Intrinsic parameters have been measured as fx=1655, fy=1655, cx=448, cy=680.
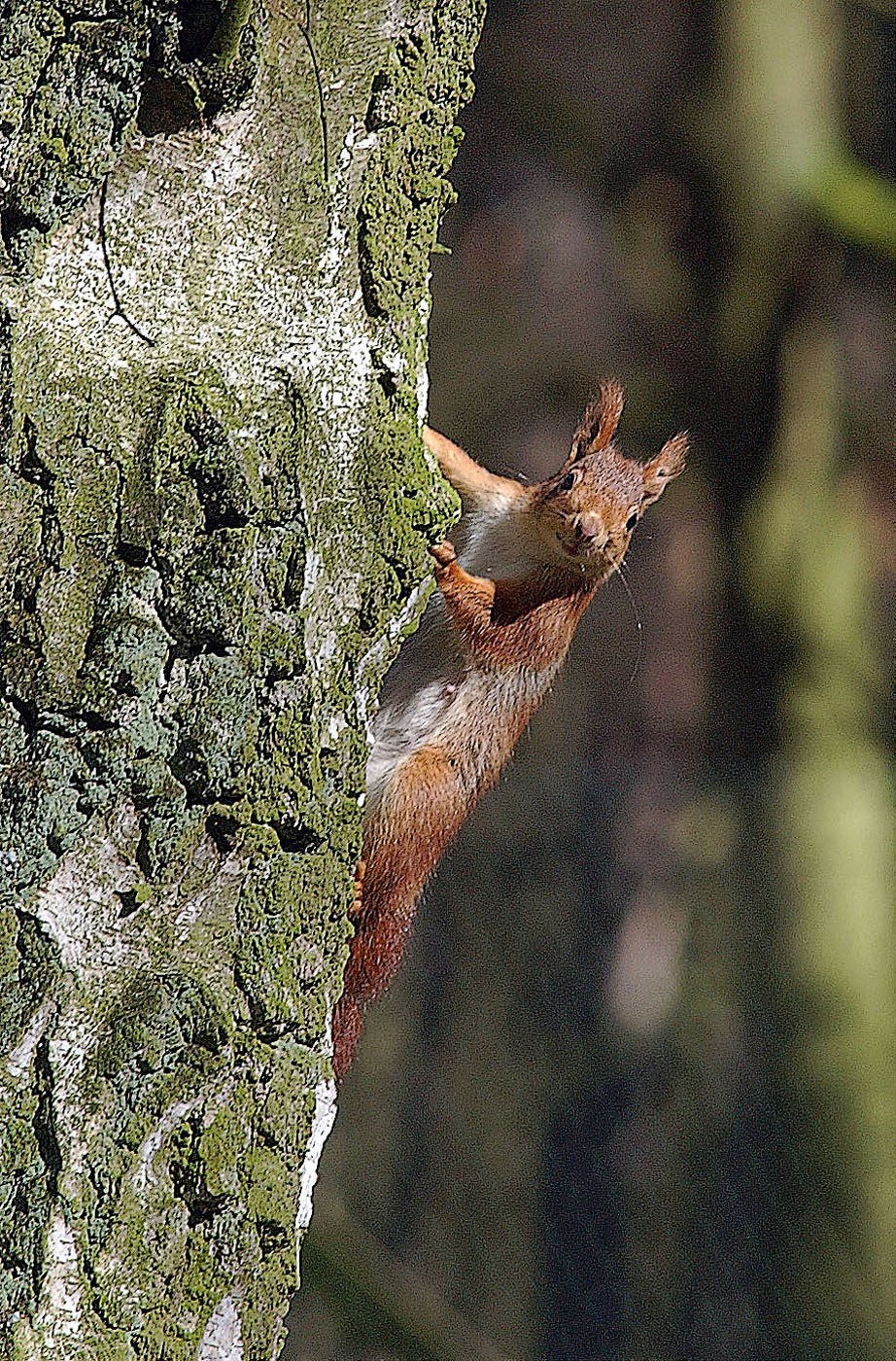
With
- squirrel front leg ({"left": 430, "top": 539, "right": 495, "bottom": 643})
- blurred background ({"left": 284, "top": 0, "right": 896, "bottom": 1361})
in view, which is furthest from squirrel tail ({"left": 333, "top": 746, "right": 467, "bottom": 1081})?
blurred background ({"left": 284, "top": 0, "right": 896, "bottom": 1361})

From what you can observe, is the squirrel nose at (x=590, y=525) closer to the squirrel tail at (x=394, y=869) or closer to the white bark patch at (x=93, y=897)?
the squirrel tail at (x=394, y=869)

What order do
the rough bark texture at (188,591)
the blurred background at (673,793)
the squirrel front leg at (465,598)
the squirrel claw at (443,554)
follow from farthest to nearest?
the blurred background at (673,793) → the squirrel front leg at (465,598) → the squirrel claw at (443,554) → the rough bark texture at (188,591)

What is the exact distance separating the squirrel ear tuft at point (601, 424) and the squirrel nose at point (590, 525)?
85 millimetres

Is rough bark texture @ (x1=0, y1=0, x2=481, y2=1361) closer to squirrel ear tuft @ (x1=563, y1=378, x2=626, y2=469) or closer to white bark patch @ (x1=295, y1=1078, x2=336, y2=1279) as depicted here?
white bark patch @ (x1=295, y1=1078, x2=336, y2=1279)

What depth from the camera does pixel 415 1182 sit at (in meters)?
4.57

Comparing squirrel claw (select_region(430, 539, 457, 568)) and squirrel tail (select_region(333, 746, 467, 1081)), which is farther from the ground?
squirrel claw (select_region(430, 539, 457, 568))

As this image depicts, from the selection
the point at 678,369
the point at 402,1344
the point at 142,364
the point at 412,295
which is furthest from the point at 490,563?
the point at 678,369

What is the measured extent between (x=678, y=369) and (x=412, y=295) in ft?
8.18

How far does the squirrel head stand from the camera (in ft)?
6.02

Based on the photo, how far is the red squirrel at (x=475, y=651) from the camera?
1562 mm

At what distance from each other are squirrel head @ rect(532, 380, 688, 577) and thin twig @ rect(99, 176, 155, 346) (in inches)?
34.8

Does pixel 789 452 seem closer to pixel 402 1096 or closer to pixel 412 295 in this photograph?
pixel 402 1096

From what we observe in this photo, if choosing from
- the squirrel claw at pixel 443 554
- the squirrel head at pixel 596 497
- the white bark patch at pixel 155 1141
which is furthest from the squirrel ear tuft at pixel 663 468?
the white bark patch at pixel 155 1141

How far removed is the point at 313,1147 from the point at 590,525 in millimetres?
875
